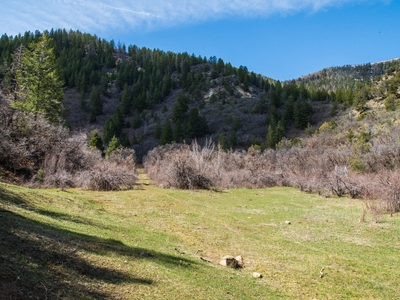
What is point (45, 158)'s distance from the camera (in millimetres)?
20953

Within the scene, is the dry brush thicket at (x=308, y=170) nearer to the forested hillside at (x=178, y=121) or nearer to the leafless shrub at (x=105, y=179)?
the forested hillside at (x=178, y=121)

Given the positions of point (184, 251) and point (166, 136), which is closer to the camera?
point (184, 251)

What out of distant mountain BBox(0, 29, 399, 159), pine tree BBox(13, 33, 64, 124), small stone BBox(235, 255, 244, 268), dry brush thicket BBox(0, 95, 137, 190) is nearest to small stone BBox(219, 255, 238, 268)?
small stone BBox(235, 255, 244, 268)

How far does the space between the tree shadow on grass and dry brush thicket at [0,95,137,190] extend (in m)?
13.3

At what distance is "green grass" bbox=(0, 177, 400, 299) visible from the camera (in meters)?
4.95

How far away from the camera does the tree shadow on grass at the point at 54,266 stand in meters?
4.07

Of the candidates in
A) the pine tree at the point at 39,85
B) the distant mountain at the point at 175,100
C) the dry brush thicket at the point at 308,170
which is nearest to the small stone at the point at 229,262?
the dry brush thicket at the point at 308,170

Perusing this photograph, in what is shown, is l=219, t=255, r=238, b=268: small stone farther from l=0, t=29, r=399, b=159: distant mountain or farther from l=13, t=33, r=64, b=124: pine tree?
l=0, t=29, r=399, b=159: distant mountain

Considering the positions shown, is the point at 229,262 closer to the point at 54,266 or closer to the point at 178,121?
the point at 54,266

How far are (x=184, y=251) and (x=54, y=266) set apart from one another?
4.68 metres

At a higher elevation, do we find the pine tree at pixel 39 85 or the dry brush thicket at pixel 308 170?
the pine tree at pixel 39 85

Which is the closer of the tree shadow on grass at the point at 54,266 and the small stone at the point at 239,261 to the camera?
the tree shadow on grass at the point at 54,266

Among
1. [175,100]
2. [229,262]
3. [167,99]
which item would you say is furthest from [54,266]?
[167,99]

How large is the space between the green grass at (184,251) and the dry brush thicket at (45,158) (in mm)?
5284
